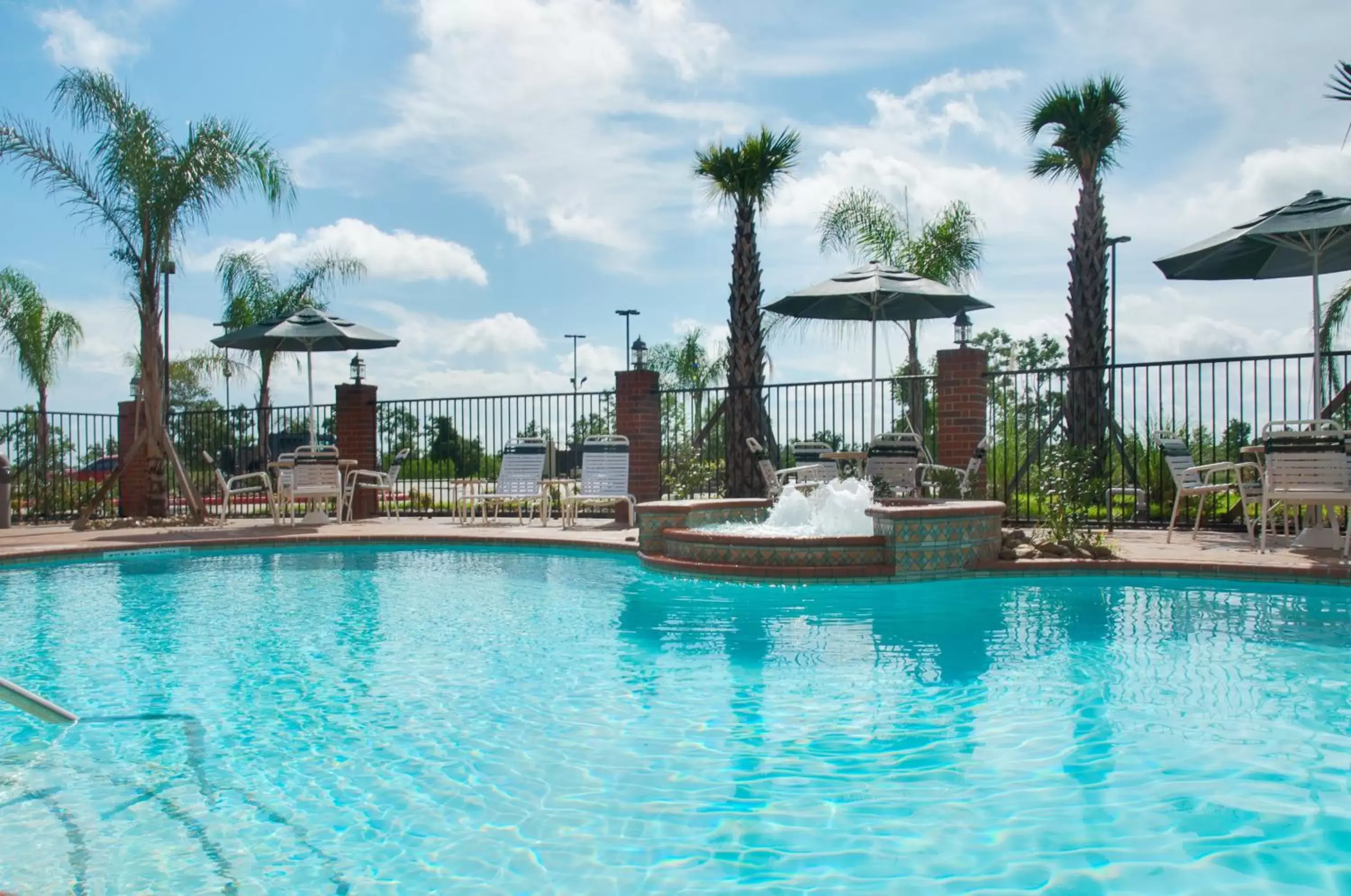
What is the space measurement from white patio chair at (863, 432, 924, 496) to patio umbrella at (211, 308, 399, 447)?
6.83 meters

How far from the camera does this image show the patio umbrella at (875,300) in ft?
30.0

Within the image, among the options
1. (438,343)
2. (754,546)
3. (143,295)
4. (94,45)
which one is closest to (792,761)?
(754,546)

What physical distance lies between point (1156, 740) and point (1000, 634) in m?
1.81

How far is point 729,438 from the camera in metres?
12.1

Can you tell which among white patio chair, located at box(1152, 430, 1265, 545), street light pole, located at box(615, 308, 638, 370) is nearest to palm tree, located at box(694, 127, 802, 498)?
white patio chair, located at box(1152, 430, 1265, 545)

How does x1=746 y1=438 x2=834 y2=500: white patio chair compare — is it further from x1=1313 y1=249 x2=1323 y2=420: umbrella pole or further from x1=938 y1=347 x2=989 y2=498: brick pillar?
x1=1313 y1=249 x2=1323 y2=420: umbrella pole

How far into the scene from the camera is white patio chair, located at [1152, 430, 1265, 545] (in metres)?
7.48

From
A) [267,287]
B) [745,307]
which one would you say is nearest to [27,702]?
[745,307]

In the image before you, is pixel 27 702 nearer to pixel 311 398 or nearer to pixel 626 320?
pixel 311 398

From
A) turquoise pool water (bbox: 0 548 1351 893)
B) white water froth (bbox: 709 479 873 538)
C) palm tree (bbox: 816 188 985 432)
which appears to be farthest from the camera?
palm tree (bbox: 816 188 985 432)

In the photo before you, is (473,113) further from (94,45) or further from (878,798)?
(878,798)

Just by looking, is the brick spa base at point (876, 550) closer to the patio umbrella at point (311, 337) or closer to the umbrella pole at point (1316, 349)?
the umbrella pole at point (1316, 349)

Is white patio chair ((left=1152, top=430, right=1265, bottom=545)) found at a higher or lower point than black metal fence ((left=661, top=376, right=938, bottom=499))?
lower

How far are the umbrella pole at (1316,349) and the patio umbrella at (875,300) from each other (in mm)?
2803
